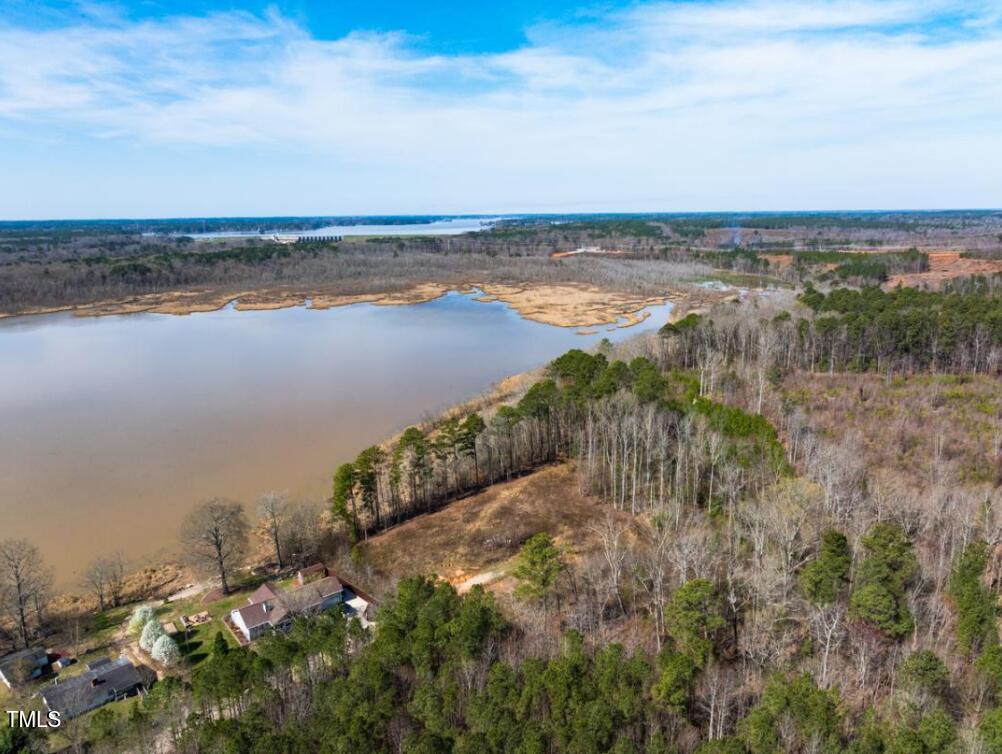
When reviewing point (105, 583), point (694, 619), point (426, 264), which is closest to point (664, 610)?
point (694, 619)

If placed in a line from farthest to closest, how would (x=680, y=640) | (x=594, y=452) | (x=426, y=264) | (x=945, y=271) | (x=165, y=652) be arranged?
(x=426, y=264) → (x=945, y=271) → (x=594, y=452) → (x=165, y=652) → (x=680, y=640)

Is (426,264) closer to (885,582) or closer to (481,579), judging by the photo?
(481,579)

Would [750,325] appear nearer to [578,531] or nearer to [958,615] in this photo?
[578,531]

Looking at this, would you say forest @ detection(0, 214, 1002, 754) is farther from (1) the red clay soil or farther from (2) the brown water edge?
(1) the red clay soil

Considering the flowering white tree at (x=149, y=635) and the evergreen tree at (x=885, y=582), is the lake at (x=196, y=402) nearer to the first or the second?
the flowering white tree at (x=149, y=635)

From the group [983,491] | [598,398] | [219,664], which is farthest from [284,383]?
[983,491]
